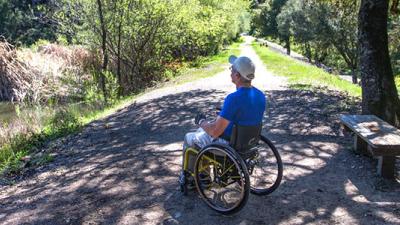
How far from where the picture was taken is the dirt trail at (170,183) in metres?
4.59

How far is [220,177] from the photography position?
177 inches

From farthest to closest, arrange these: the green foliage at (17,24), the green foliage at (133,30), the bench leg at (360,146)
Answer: the green foliage at (17,24), the green foliage at (133,30), the bench leg at (360,146)

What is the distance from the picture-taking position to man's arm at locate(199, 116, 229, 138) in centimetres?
425

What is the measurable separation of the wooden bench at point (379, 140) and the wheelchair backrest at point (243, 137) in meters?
1.56

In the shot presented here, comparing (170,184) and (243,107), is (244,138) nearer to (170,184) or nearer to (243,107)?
(243,107)

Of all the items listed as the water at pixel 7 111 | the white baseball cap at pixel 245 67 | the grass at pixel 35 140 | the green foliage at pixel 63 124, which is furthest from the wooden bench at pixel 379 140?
the water at pixel 7 111

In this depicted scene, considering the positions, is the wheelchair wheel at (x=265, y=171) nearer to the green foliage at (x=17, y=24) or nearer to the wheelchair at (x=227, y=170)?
the wheelchair at (x=227, y=170)

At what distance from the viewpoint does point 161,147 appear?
722 centimetres

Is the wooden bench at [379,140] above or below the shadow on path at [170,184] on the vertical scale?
above

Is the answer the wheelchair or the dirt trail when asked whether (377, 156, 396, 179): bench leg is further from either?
the wheelchair

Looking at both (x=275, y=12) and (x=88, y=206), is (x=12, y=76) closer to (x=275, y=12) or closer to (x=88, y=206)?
(x=88, y=206)

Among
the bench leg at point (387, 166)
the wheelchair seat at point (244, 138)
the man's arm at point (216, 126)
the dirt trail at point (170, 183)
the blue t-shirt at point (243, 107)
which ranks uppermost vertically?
the blue t-shirt at point (243, 107)

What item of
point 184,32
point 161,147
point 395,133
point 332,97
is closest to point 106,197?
point 161,147

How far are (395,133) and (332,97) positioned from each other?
5.31m
